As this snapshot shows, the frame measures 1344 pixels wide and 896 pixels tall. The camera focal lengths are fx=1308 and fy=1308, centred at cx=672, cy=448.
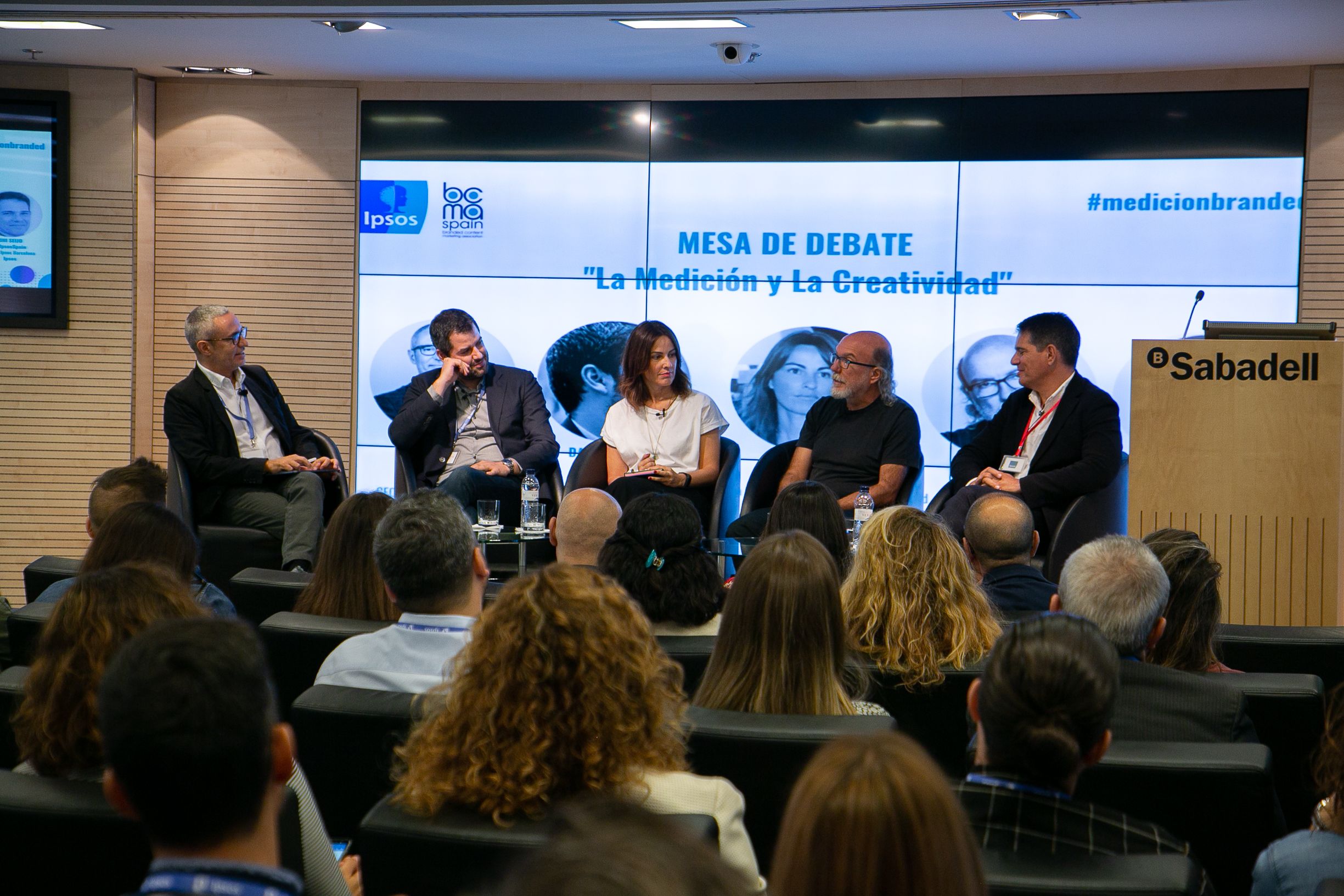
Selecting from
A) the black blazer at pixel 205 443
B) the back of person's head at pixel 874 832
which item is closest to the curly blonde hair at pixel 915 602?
the back of person's head at pixel 874 832

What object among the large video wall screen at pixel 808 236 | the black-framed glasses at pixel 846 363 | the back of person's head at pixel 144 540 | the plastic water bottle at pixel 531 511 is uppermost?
the large video wall screen at pixel 808 236

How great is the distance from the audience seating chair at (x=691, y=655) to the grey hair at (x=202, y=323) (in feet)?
13.3

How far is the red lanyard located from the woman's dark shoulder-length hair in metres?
1.67

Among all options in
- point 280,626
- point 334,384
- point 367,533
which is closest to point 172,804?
point 280,626

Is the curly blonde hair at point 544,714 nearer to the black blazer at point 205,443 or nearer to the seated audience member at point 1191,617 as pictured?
the seated audience member at point 1191,617

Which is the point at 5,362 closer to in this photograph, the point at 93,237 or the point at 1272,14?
the point at 93,237

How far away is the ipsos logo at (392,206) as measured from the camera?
8188 millimetres

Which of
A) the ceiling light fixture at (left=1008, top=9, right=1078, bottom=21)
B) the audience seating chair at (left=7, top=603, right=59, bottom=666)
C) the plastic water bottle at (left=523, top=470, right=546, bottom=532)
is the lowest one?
the audience seating chair at (left=7, top=603, right=59, bottom=666)

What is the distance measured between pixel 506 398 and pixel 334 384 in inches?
77.0

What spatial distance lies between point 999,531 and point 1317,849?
75.7 inches

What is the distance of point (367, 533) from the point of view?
3654 mm

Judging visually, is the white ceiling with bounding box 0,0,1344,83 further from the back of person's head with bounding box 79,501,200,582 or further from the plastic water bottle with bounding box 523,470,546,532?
the back of person's head with bounding box 79,501,200,582

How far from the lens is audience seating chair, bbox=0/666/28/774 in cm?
257

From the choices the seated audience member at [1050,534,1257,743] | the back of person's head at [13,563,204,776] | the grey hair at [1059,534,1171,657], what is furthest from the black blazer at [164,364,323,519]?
the grey hair at [1059,534,1171,657]
